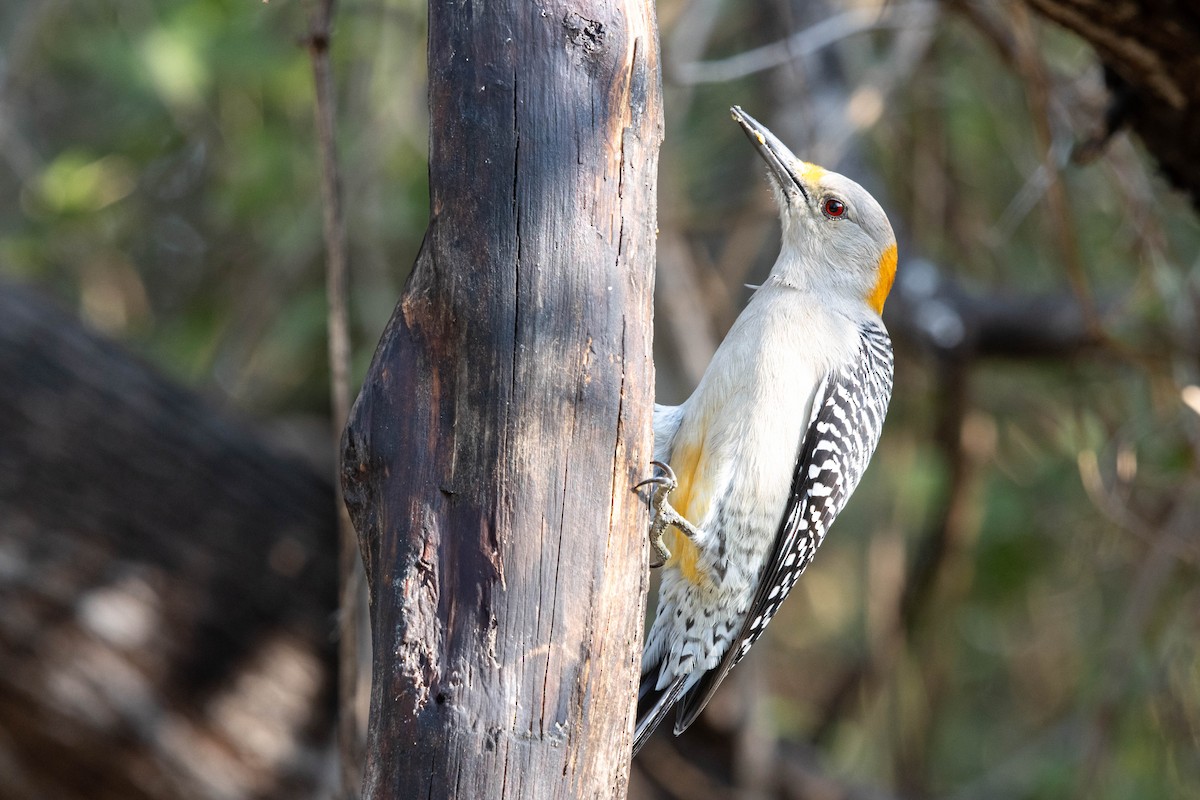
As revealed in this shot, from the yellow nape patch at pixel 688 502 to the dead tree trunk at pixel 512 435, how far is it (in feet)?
3.89

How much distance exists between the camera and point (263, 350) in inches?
238

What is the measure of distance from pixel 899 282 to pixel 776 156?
7.14 ft

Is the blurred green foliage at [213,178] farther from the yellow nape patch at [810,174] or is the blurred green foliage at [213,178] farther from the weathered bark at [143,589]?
the yellow nape patch at [810,174]

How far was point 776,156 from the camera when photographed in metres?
3.79

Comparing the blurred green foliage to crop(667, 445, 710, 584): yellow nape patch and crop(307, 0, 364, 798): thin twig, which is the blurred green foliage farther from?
crop(667, 445, 710, 584): yellow nape patch

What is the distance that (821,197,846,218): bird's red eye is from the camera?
3.96m

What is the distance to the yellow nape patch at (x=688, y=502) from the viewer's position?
340cm

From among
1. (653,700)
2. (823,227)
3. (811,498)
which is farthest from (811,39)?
(653,700)

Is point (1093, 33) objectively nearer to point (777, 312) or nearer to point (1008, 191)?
point (777, 312)

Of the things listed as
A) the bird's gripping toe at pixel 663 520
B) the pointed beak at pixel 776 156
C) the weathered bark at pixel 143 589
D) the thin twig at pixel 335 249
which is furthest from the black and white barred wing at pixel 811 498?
the weathered bark at pixel 143 589

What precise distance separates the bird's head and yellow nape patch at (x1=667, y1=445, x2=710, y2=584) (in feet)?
2.47

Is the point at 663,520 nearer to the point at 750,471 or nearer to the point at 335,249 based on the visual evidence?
the point at 750,471

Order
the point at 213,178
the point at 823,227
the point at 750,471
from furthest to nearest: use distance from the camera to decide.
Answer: the point at 213,178, the point at 823,227, the point at 750,471

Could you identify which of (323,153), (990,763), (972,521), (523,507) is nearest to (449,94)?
(523,507)
